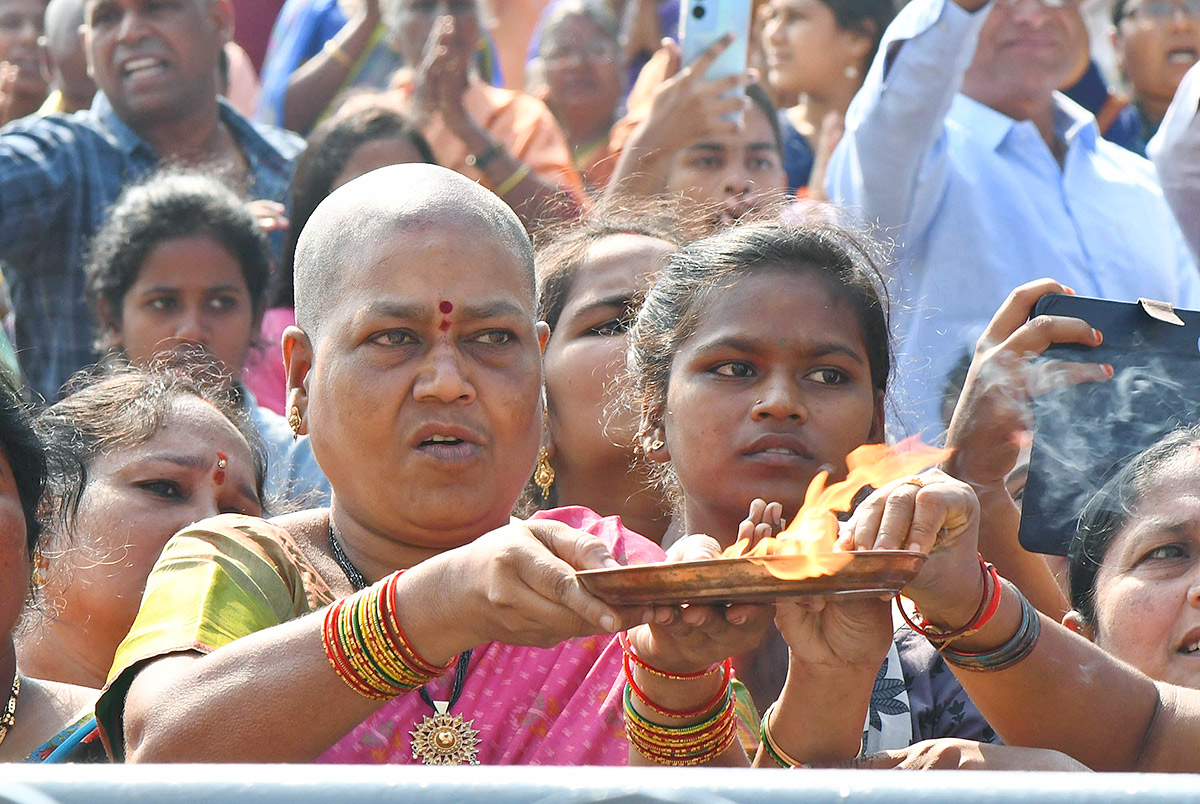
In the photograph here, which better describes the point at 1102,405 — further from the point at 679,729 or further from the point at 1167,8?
the point at 1167,8

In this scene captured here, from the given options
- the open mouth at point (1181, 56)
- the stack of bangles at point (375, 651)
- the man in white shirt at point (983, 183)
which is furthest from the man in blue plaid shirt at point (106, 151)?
the open mouth at point (1181, 56)

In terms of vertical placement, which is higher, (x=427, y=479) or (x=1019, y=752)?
(x=427, y=479)

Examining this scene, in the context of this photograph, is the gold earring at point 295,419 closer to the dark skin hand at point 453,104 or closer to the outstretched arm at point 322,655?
the outstretched arm at point 322,655

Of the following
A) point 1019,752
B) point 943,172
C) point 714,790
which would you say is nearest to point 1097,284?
point 943,172

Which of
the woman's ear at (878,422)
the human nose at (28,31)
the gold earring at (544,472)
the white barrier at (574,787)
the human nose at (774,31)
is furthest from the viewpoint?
the human nose at (28,31)

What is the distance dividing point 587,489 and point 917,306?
145 centimetres

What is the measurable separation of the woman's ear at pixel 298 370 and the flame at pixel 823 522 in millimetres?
850

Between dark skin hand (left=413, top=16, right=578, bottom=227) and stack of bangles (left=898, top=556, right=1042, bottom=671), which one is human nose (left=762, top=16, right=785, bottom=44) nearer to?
dark skin hand (left=413, top=16, right=578, bottom=227)

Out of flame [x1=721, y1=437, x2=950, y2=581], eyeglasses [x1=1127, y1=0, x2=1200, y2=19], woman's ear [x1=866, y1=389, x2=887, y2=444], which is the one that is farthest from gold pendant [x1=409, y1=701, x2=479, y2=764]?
eyeglasses [x1=1127, y1=0, x2=1200, y2=19]

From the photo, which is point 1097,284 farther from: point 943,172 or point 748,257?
point 748,257

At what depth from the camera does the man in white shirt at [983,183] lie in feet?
14.9

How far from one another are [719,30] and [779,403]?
2.54 meters

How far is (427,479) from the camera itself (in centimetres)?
253

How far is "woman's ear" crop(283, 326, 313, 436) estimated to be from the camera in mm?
2701
